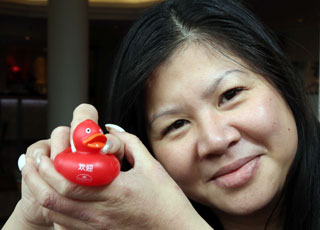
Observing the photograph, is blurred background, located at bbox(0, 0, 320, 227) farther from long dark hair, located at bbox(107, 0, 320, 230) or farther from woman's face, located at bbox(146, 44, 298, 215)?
woman's face, located at bbox(146, 44, 298, 215)

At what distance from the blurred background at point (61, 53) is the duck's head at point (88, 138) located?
0.69 metres

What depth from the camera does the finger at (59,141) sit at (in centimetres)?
72

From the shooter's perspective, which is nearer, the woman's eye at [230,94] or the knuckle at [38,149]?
the knuckle at [38,149]

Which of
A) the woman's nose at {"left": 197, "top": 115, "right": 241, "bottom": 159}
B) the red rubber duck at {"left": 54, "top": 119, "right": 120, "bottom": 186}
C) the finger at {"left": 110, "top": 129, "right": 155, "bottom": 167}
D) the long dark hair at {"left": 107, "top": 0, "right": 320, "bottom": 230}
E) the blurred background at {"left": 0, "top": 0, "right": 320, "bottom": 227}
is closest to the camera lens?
the red rubber duck at {"left": 54, "top": 119, "right": 120, "bottom": 186}

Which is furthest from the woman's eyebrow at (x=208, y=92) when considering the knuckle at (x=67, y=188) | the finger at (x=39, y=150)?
the knuckle at (x=67, y=188)

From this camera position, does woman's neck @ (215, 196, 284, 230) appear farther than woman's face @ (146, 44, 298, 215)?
Yes

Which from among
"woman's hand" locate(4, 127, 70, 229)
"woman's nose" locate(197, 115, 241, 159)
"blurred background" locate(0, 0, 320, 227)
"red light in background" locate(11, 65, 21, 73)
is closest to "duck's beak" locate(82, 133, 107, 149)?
"woman's hand" locate(4, 127, 70, 229)

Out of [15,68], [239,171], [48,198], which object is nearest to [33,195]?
[48,198]

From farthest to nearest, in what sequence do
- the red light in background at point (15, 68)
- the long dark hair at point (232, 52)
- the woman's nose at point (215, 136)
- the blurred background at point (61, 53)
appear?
the red light in background at point (15, 68)
the blurred background at point (61, 53)
the long dark hair at point (232, 52)
the woman's nose at point (215, 136)

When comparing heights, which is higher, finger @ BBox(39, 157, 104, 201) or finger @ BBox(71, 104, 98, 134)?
finger @ BBox(71, 104, 98, 134)

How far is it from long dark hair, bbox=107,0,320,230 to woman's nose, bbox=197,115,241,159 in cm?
19

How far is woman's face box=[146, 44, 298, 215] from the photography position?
87 cm

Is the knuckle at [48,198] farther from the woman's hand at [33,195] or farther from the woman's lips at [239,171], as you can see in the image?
the woman's lips at [239,171]

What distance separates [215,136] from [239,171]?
0.35 feet
